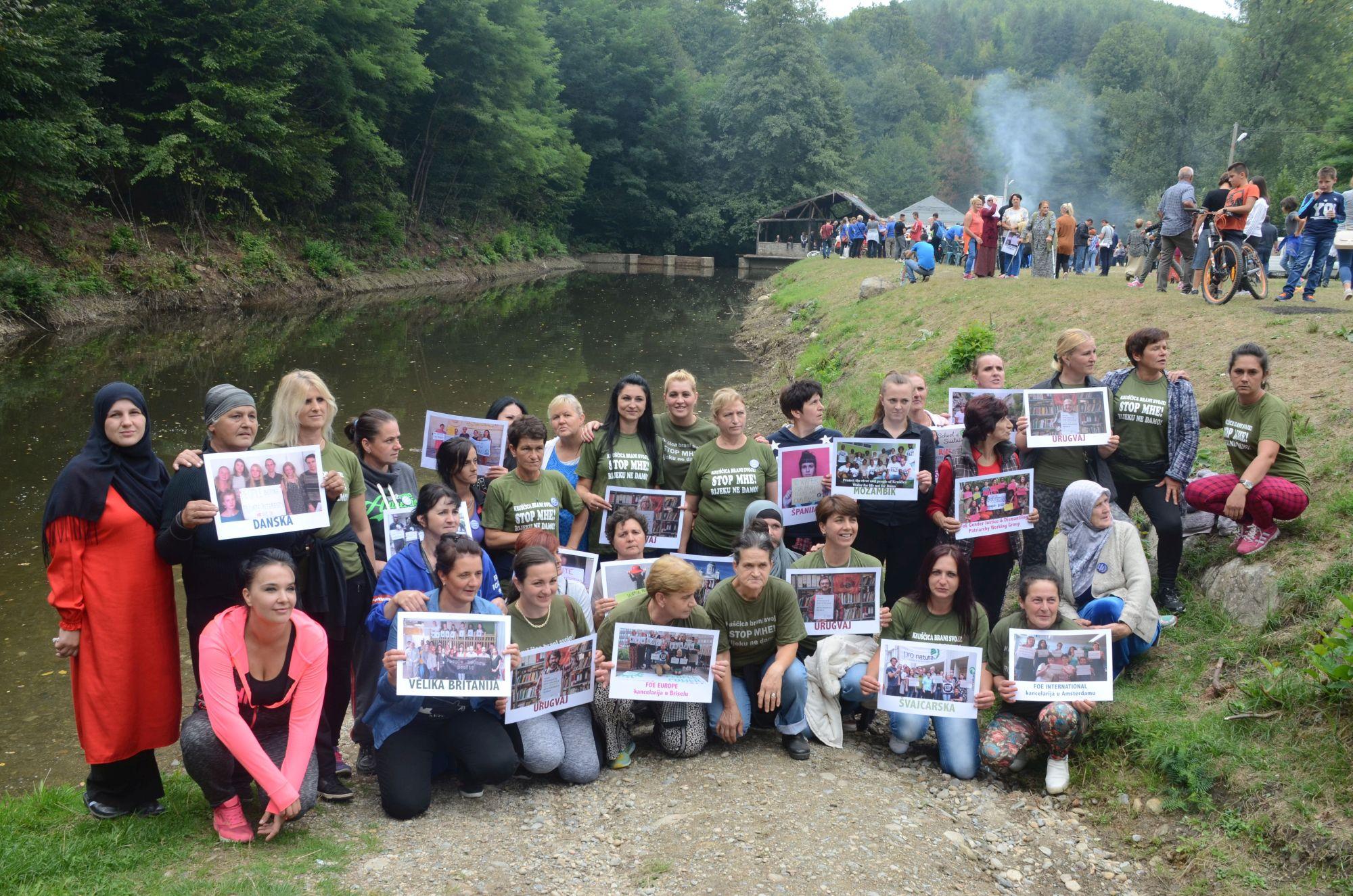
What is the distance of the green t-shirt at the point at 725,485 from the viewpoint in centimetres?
659

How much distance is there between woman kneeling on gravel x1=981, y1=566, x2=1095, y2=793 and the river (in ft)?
17.2

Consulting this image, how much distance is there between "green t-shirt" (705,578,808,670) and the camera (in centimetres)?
573

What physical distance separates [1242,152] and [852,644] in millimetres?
64770

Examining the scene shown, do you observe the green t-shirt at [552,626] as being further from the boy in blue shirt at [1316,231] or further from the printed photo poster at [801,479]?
the boy in blue shirt at [1316,231]

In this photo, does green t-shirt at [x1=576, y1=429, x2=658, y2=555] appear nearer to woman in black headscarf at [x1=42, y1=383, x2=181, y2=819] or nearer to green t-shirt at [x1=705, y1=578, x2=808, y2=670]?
green t-shirt at [x1=705, y1=578, x2=808, y2=670]

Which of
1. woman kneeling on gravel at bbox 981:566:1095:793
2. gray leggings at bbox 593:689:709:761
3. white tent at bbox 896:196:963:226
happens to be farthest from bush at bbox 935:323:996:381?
white tent at bbox 896:196:963:226

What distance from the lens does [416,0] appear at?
40875mm

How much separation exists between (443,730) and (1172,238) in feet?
45.0

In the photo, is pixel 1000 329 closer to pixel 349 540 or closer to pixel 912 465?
pixel 912 465

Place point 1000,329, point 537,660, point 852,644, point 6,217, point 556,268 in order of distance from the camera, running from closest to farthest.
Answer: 1. point 537,660
2. point 852,644
3. point 1000,329
4. point 6,217
5. point 556,268

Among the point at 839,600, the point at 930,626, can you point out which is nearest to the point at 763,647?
the point at 839,600

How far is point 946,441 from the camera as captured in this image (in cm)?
700

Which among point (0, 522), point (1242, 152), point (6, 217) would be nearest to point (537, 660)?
point (0, 522)

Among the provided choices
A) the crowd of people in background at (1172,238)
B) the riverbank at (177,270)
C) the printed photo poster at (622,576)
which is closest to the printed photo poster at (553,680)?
the printed photo poster at (622,576)
